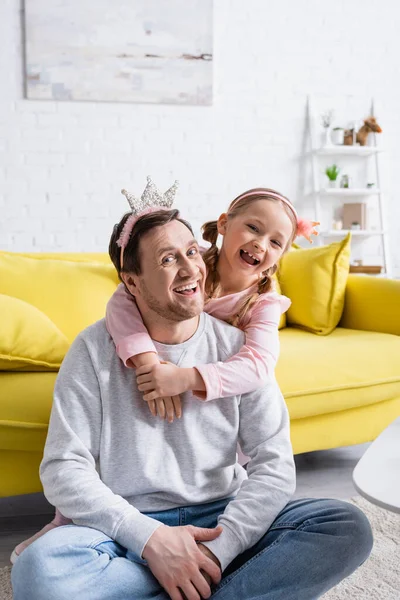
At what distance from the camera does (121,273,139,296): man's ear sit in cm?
139

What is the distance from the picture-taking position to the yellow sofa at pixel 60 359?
1776 millimetres

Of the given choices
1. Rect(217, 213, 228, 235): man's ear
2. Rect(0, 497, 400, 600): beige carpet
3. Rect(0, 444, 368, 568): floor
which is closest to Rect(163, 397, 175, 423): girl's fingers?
Rect(217, 213, 228, 235): man's ear

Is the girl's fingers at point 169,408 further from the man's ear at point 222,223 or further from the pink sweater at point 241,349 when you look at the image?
the man's ear at point 222,223

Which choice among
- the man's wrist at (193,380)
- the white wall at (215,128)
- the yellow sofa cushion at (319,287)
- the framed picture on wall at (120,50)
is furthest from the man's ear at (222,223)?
the framed picture on wall at (120,50)

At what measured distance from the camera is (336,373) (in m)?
2.23

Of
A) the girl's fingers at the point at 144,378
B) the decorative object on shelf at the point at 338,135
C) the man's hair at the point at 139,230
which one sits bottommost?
the girl's fingers at the point at 144,378

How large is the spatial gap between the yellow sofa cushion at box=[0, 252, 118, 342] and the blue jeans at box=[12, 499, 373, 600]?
1.08 meters

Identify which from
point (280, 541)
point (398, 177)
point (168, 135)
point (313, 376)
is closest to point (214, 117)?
point (168, 135)

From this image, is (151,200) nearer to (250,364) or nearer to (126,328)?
(126,328)

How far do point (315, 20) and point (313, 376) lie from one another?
3.60 metres

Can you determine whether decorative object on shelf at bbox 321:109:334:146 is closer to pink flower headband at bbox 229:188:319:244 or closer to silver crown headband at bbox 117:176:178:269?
pink flower headband at bbox 229:188:319:244

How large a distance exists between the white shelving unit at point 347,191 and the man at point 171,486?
359cm

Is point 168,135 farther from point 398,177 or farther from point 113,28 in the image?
point 398,177

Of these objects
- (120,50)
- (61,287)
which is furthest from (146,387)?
(120,50)
